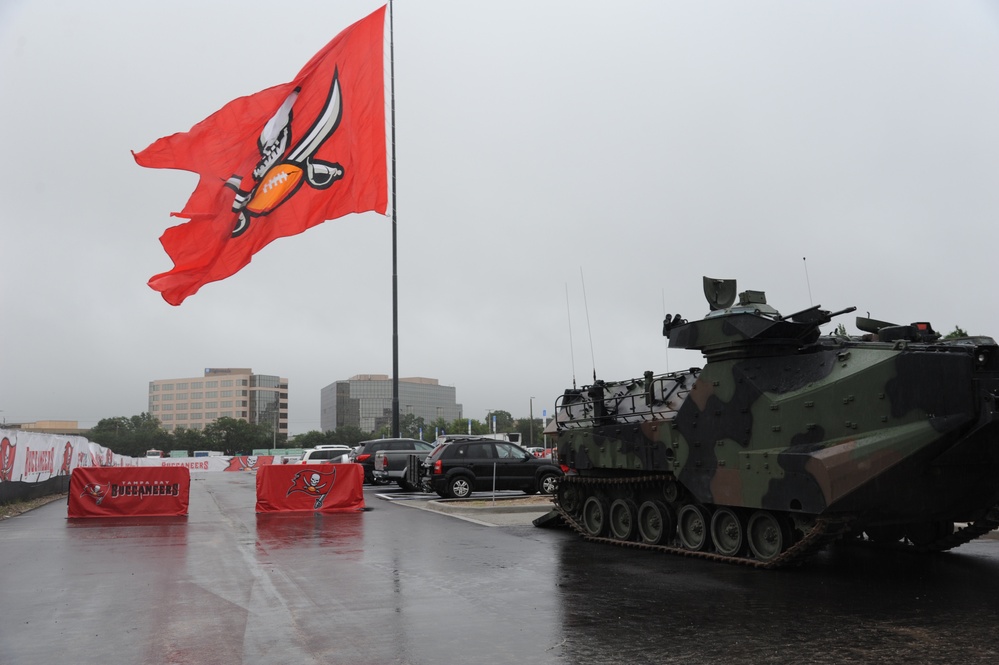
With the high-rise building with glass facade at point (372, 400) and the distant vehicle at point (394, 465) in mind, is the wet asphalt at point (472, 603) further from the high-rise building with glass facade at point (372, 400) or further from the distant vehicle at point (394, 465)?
the high-rise building with glass facade at point (372, 400)

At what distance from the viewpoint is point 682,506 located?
11.8 meters

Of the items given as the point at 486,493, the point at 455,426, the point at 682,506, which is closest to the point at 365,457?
the point at 486,493

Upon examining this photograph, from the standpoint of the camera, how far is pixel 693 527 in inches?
457

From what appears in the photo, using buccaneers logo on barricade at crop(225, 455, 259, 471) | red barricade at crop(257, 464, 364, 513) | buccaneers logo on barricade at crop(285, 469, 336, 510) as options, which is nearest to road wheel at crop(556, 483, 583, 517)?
red barricade at crop(257, 464, 364, 513)

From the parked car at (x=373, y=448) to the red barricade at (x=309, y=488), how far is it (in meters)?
8.06

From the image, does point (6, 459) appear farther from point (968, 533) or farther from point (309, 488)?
point (968, 533)

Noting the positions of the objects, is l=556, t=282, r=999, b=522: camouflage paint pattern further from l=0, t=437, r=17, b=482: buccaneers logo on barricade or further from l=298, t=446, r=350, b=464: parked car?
l=298, t=446, r=350, b=464: parked car

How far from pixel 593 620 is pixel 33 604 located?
531 centimetres

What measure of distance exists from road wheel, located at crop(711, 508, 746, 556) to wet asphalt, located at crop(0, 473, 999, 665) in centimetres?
37

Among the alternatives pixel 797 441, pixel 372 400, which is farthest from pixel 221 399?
pixel 797 441

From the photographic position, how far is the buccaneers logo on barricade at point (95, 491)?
17844 mm

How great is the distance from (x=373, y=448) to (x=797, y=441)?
20.3 meters

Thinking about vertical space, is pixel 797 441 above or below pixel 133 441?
below

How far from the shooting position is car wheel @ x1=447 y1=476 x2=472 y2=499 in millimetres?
21266
